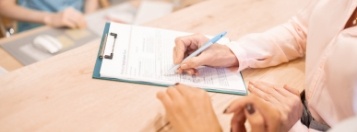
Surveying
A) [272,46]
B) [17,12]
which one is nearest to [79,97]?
[272,46]

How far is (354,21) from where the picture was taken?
675mm

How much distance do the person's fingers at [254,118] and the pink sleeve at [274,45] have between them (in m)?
0.27

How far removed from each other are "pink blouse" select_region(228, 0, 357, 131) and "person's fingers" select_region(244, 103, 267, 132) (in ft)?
0.53

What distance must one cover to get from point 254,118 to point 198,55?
26 cm

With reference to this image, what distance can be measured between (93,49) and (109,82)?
0.44 feet

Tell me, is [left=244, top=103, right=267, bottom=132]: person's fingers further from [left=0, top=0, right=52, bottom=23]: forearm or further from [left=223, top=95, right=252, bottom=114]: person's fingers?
[left=0, top=0, right=52, bottom=23]: forearm

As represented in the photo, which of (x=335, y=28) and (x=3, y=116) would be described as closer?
(x=3, y=116)

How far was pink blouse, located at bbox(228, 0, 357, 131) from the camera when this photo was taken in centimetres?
62

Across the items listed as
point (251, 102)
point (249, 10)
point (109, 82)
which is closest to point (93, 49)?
point (109, 82)

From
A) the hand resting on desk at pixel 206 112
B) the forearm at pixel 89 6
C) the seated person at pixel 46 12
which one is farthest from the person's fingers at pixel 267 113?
the forearm at pixel 89 6

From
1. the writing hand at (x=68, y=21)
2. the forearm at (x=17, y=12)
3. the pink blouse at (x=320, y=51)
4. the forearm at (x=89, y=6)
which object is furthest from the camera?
the forearm at (x=89, y=6)

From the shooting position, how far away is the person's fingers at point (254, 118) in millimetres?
460

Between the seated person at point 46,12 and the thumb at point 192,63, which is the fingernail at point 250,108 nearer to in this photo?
the thumb at point 192,63

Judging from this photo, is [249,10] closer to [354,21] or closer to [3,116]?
[354,21]
